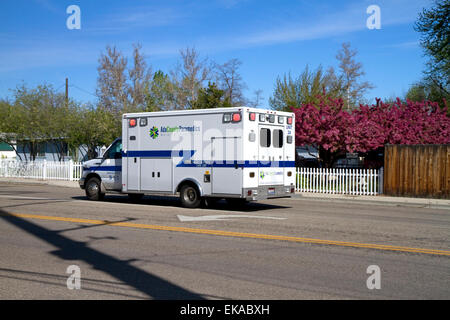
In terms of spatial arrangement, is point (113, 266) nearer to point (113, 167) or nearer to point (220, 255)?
point (220, 255)

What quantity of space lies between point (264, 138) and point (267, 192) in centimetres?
Answer: 161

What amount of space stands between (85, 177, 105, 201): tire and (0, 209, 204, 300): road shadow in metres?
Answer: 6.02

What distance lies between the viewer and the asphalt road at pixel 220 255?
5797 millimetres

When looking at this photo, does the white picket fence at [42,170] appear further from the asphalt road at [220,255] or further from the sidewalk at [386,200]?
the asphalt road at [220,255]

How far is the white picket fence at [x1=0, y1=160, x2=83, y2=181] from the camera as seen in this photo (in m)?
27.9

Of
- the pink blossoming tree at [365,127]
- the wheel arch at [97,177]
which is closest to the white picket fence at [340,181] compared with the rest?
the pink blossoming tree at [365,127]

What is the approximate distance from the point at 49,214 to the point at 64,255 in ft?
16.8

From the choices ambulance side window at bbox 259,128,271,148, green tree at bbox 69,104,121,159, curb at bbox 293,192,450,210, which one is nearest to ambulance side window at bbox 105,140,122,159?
ambulance side window at bbox 259,128,271,148

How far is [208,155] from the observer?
543 inches

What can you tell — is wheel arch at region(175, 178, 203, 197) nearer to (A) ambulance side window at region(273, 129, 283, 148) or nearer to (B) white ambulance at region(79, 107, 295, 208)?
(B) white ambulance at region(79, 107, 295, 208)

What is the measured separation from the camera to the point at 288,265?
6.98 m

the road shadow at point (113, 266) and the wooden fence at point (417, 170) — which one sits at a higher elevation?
the wooden fence at point (417, 170)

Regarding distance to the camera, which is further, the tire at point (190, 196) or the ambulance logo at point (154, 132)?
the ambulance logo at point (154, 132)
